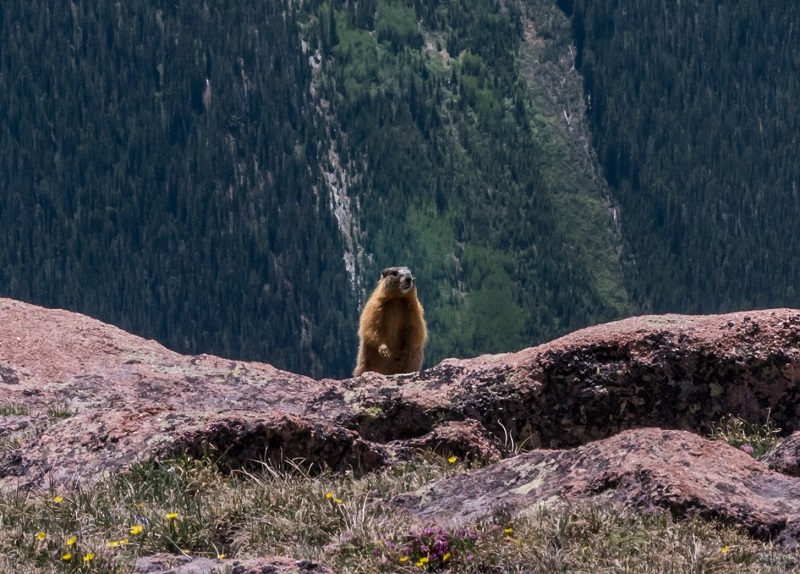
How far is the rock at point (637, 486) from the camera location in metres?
5.46

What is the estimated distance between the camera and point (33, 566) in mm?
5328

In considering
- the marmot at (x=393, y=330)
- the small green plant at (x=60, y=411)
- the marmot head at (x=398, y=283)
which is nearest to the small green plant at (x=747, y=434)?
the small green plant at (x=60, y=411)

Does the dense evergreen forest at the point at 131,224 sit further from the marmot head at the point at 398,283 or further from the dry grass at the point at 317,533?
the dry grass at the point at 317,533

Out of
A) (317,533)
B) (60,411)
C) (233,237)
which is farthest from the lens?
(233,237)

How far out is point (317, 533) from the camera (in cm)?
562

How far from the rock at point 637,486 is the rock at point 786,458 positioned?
0.38 m

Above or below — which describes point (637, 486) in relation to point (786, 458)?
above

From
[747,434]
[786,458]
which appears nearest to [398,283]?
[747,434]

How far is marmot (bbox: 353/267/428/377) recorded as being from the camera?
1487 centimetres

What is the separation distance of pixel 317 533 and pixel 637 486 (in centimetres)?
154

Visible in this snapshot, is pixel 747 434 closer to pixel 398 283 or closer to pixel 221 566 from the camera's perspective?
pixel 221 566

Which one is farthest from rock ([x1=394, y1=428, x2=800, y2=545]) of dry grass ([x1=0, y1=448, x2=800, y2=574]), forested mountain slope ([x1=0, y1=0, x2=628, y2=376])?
forested mountain slope ([x1=0, y1=0, x2=628, y2=376])

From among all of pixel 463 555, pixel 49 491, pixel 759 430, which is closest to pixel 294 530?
pixel 463 555

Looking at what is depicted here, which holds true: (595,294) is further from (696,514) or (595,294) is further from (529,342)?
(696,514)
